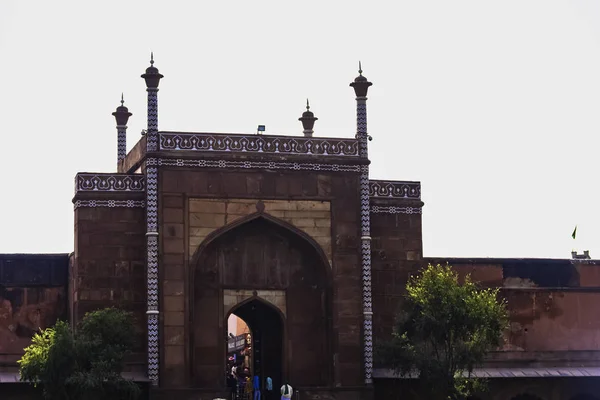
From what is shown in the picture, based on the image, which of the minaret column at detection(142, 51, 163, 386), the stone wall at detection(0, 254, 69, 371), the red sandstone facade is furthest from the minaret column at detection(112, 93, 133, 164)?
the minaret column at detection(142, 51, 163, 386)

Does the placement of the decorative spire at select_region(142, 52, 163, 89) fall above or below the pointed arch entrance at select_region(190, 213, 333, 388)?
above

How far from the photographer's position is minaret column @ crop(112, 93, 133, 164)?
35.2 meters

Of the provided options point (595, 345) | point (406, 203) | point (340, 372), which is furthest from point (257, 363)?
point (595, 345)

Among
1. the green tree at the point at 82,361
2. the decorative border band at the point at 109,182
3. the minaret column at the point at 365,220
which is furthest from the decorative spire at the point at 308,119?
the green tree at the point at 82,361

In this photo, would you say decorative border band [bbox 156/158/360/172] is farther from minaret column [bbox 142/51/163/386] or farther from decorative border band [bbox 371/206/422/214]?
decorative border band [bbox 371/206/422/214]

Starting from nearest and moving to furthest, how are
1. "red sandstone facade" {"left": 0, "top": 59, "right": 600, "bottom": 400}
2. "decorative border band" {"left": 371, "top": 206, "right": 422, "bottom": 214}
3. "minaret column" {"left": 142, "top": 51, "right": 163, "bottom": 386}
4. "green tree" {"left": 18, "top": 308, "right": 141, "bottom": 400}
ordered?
"green tree" {"left": 18, "top": 308, "right": 141, "bottom": 400} < "minaret column" {"left": 142, "top": 51, "right": 163, "bottom": 386} < "red sandstone facade" {"left": 0, "top": 59, "right": 600, "bottom": 400} < "decorative border band" {"left": 371, "top": 206, "right": 422, "bottom": 214}

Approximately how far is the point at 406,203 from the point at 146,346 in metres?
6.79

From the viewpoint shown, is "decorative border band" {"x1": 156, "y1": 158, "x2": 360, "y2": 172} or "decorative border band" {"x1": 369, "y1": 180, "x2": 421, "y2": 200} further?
"decorative border band" {"x1": 369, "y1": 180, "x2": 421, "y2": 200}

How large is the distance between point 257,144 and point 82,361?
21.0ft

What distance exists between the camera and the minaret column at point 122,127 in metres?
35.2

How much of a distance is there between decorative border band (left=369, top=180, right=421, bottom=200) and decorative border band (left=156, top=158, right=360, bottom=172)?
27.7 inches

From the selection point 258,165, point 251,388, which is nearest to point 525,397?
point 251,388

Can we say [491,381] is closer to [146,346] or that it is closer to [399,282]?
[399,282]

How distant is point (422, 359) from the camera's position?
29.3 metres
